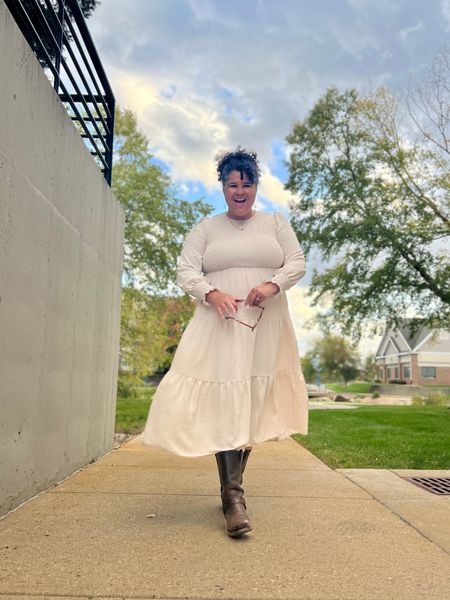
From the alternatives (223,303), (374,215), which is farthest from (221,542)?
(374,215)

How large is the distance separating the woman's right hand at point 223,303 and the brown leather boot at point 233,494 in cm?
74

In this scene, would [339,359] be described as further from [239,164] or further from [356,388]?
[239,164]

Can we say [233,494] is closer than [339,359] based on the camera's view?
Yes

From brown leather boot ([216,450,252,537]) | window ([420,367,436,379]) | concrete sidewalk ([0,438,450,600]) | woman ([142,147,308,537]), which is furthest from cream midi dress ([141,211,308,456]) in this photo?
window ([420,367,436,379])

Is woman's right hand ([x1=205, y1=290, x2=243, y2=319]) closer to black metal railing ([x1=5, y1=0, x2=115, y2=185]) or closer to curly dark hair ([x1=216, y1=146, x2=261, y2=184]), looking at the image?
curly dark hair ([x1=216, y1=146, x2=261, y2=184])

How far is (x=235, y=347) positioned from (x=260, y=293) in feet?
1.07

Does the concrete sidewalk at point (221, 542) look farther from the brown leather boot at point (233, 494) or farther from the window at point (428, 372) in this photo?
the window at point (428, 372)

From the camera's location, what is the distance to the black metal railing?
4.05 m

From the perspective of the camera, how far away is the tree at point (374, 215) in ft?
58.5

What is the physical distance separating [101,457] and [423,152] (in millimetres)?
16208

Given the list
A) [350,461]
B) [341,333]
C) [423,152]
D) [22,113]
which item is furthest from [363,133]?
[22,113]

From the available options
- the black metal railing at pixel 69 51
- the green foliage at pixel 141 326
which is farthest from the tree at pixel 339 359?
the black metal railing at pixel 69 51

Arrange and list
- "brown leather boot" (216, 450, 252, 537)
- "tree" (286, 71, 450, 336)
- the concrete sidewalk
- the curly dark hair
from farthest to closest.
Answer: "tree" (286, 71, 450, 336)
the curly dark hair
"brown leather boot" (216, 450, 252, 537)
the concrete sidewalk

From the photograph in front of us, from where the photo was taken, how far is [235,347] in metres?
3.08
